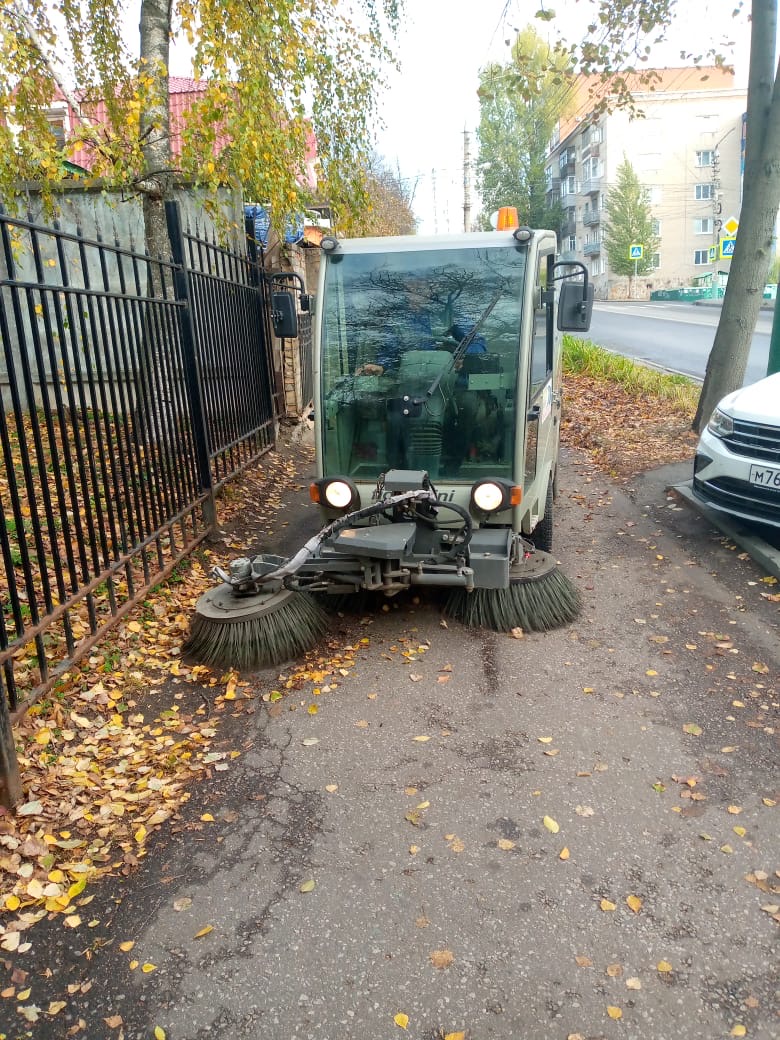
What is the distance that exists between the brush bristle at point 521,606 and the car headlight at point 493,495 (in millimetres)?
617

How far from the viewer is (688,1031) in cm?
228

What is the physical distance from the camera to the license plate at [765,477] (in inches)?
221

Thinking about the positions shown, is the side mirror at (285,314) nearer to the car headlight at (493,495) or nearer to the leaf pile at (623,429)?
the car headlight at (493,495)

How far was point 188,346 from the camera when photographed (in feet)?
19.8

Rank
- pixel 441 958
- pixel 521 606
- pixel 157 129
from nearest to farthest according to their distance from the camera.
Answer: pixel 441 958
pixel 521 606
pixel 157 129

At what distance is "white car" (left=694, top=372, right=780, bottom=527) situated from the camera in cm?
570

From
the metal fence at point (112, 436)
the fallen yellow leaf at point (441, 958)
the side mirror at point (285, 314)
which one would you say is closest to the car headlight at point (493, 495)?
the side mirror at point (285, 314)

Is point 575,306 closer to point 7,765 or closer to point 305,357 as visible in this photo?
point 7,765

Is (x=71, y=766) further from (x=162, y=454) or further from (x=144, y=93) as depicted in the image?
(x=144, y=93)

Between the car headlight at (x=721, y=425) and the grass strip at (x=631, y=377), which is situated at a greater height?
the car headlight at (x=721, y=425)

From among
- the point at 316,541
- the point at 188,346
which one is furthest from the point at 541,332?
the point at 188,346

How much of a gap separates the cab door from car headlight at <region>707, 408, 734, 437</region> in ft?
4.98

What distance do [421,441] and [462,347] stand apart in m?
0.65

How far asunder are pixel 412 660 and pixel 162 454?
239 centimetres
